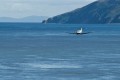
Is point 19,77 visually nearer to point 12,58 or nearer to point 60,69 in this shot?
point 60,69

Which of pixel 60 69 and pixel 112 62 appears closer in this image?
pixel 60 69

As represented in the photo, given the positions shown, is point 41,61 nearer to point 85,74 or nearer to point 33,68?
point 33,68

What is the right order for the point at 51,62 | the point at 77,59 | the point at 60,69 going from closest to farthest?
the point at 60,69, the point at 51,62, the point at 77,59

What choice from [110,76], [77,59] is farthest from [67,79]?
[77,59]

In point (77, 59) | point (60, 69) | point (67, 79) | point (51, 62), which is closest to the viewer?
point (67, 79)

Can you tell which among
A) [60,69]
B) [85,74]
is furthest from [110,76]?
[60,69]

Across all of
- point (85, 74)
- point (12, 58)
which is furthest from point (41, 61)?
point (85, 74)

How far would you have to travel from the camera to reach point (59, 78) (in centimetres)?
6644

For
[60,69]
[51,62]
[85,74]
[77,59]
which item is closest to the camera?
[85,74]

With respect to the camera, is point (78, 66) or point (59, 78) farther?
point (78, 66)

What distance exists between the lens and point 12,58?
91750 mm

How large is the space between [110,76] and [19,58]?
2619cm

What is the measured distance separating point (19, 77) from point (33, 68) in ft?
29.0

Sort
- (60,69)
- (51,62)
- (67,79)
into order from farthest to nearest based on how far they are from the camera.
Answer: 1. (51,62)
2. (60,69)
3. (67,79)
